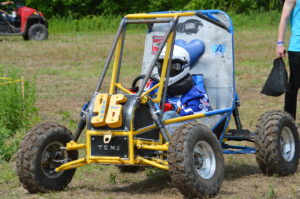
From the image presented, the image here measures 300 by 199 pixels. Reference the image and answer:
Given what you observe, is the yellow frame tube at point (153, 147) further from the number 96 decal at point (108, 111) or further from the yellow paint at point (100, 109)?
the yellow paint at point (100, 109)

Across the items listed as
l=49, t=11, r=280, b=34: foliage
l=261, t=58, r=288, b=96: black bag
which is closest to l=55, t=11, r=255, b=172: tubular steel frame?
l=261, t=58, r=288, b=96: black bag

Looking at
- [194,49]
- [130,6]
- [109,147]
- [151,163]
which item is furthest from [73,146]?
[130,6]

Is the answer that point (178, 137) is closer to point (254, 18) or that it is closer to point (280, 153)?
point (280, 153)

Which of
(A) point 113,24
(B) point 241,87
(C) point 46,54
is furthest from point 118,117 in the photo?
(A) point 113,24

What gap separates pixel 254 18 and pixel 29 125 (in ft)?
72.1

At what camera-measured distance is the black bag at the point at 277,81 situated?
7531 mm

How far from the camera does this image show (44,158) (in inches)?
227

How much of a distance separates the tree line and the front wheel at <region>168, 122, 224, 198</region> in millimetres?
29082

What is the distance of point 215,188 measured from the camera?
17.9 feet

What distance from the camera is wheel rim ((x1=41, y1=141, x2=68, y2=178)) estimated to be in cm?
579

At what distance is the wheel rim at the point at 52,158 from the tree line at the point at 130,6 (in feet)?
95.0

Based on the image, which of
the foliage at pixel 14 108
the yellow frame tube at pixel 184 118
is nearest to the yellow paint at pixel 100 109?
the yellow frame tube at pixel 184 118

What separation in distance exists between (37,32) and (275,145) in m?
17.6

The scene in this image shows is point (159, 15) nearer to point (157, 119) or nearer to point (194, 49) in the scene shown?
point (194, 49)
